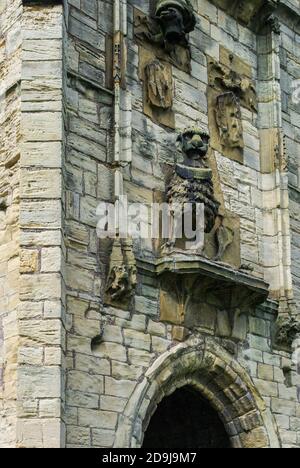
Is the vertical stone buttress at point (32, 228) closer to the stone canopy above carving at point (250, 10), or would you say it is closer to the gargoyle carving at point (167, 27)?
the gargoyle carving at point (167, 27)

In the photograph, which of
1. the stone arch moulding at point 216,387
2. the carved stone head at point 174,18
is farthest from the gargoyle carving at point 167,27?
the stone arch moulding at point 216,387

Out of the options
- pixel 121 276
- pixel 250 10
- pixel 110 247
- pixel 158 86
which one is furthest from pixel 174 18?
pixel 121 276

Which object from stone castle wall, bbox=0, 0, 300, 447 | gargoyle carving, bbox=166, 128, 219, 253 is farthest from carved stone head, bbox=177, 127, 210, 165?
stone castle wall, bbox=0, 0, 300, 447

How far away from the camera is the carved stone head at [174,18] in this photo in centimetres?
1015

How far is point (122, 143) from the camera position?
9.50 m

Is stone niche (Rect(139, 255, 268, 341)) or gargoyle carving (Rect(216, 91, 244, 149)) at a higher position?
gargoyle carving (Rect(216, 91, 244, 149))

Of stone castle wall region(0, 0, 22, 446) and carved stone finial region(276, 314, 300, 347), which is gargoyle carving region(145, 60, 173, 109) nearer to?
stone castle wall region(0, 0, 22, 446)

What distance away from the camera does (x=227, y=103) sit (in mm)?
10969

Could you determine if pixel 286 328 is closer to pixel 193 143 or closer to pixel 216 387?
pixel 216 387

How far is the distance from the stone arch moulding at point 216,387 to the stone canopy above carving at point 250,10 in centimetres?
379

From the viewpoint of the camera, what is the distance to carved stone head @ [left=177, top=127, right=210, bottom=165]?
10070mm

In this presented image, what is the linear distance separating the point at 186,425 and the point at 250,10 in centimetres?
455
